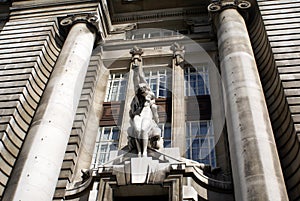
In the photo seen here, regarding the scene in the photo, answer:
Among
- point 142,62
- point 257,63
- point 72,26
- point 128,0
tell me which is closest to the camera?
point 257,63

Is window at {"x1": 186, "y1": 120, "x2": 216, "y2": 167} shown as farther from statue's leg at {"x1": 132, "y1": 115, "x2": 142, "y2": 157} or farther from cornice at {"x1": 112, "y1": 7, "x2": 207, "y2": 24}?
cornice at {"x1": 112, "y1": 7, "x2": 207, "y2": 24}

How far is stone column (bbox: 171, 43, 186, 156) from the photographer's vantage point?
16.9 m

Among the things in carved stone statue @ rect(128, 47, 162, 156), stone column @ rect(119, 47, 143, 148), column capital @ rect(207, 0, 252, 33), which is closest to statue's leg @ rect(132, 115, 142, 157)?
carved stone statue @ rect(128, 47, 162, 156)

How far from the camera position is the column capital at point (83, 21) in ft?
68.5

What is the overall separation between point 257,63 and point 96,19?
895 centimetres

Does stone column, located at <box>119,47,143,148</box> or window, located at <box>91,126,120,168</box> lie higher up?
stone column, located at <box>119,47,143,148</box>

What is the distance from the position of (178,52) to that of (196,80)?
224cm

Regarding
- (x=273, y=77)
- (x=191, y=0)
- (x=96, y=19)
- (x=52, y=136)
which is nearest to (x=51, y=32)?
(x=96, y=19)

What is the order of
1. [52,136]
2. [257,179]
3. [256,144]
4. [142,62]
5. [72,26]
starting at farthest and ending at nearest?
[142,62]
[72,26]
[52,136]
[256,144]
[257,179]

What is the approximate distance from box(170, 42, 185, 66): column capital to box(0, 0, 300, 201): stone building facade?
82 mm

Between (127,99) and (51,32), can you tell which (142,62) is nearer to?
(127,99)

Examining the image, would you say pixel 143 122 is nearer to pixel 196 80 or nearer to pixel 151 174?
pixel 151 174

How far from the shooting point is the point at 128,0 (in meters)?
24.7

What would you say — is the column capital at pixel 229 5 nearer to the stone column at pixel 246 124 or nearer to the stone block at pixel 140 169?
the stone column at pixel 246 124
